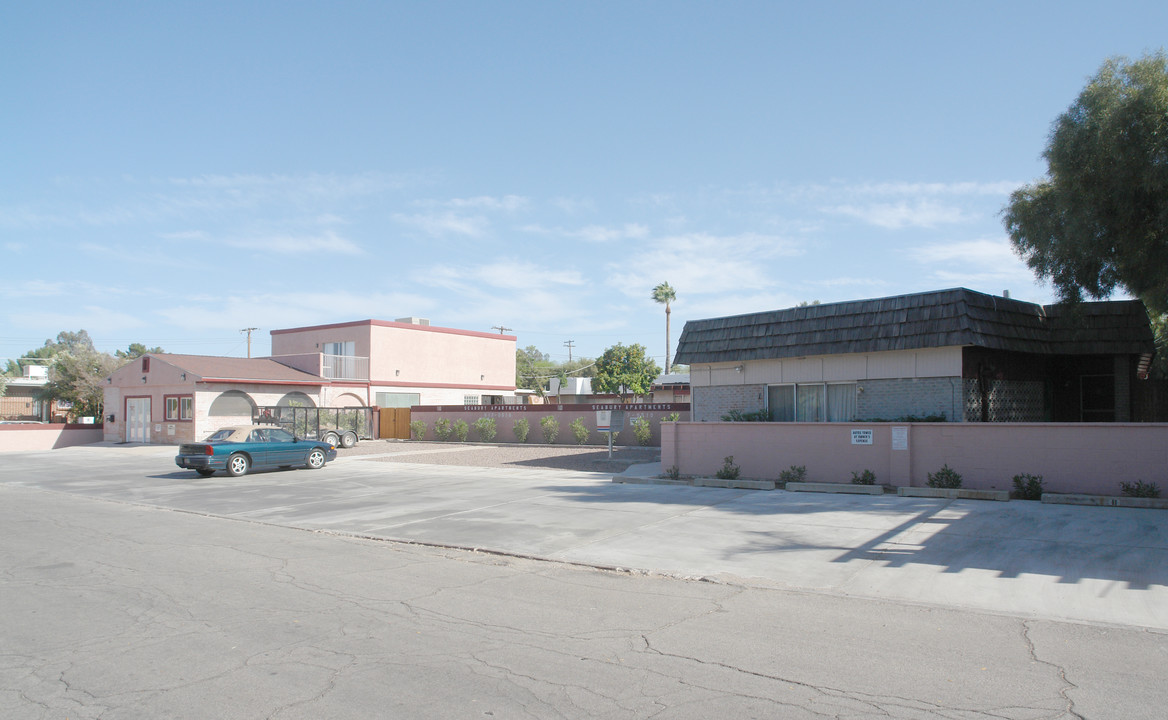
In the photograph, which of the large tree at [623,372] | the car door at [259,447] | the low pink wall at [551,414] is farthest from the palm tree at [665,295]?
the car door at [259,447]

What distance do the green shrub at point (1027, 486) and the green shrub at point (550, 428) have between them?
65.3 ft

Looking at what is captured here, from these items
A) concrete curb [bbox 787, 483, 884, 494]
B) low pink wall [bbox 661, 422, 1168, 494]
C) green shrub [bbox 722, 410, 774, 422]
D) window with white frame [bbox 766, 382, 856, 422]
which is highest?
window with white frame [bbox 766, 382, 856, 422]

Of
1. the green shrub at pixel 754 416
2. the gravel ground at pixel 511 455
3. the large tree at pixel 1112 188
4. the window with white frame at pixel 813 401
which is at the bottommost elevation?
the gravel ground at pixel 511 455

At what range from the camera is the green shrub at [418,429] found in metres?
37.2

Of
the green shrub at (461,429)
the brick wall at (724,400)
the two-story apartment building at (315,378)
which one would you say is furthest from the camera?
the two-story apartment building at (315,378)

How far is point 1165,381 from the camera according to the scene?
20.0m

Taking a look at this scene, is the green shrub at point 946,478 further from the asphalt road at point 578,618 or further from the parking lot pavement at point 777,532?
the asphalt road at point 578,618

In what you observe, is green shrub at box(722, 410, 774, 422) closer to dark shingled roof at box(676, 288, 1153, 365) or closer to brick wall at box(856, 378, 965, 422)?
dark shingled roof at box(676, 288, 1153, 365)

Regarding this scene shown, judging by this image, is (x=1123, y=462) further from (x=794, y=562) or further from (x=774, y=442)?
(x=794, y=562)

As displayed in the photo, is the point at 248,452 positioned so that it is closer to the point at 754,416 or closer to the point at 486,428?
the point at 486,428

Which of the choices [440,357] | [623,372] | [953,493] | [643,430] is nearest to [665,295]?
[623,372]

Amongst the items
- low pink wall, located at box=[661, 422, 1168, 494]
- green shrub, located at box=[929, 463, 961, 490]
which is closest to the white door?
low pink wall, located at box=[661, 422, 1168, 494]

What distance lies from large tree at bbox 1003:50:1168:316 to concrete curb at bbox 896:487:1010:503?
5.66 m

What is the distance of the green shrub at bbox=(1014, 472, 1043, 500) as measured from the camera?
45.4 ft
